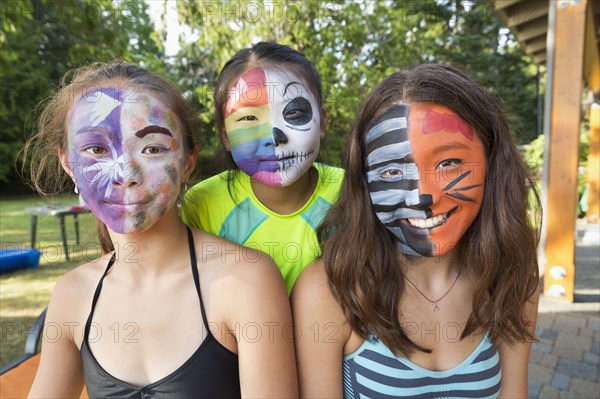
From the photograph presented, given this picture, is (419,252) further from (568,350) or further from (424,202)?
(568,350)

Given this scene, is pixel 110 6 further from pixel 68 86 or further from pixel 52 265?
pixel 52 265

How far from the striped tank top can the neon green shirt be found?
390mm

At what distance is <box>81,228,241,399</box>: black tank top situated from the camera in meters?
1.28

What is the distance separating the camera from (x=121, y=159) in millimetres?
1300

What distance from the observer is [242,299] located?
1.30 m

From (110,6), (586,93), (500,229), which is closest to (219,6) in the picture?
(110,6)

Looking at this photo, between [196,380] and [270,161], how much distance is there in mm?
807

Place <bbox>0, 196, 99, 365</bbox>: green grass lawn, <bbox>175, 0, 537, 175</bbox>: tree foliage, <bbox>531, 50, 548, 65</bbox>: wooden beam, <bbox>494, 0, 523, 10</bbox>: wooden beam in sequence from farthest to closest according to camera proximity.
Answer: <bbox>531, 50, 548, 65</bbox>: wooden beam
<bbox>175, 0, 537, 175</bbox>: tree foliage
<bbox>494, 0, 523, 10</bbox>: wooden beam
<bbox>0, 196, 99, 365</bbox>: green grass lawn

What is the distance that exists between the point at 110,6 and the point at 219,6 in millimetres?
1462

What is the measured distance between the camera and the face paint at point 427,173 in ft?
4.35

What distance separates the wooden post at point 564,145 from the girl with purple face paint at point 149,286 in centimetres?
428

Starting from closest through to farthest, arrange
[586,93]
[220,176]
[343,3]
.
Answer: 1. [220,176]
2. [343,3]
3. [586,93]

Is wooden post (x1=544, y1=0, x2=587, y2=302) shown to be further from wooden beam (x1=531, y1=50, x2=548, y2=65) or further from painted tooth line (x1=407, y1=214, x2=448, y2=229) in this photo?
painted tooth line (x1=407, y1=214, x2=448, y2=229)

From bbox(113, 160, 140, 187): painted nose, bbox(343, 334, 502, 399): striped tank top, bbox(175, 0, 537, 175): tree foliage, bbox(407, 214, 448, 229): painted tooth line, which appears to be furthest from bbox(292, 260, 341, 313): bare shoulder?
bbox(175, 0, 537, 175): tree foliage
